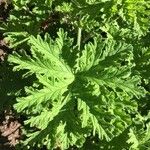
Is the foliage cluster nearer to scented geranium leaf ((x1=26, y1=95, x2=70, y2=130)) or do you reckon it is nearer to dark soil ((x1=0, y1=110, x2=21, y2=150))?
scented geranium leaf ((x1=26, y1=95, x2=70, y2=130))

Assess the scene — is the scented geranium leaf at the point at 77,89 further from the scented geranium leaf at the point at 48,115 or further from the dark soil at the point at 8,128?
the dark soil at the point at 8,128

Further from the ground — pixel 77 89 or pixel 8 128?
pixel 77 89

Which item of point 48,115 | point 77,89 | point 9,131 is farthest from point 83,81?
point 9,131

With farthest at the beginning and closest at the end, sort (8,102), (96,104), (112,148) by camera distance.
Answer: (8,102)
(112,148)
(96,104)

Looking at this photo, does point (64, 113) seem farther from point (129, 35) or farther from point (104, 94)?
point (129, 35)

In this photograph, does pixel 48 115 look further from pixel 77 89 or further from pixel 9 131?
pixel 9 131

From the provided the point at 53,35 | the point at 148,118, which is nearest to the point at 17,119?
the point at 53,35

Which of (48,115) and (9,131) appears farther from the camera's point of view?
(9,131)

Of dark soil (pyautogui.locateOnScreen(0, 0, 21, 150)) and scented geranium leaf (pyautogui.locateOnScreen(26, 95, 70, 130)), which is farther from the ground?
scented geranium leaf (pyautogui.locateOnScreen(26, 95, 70, 130))

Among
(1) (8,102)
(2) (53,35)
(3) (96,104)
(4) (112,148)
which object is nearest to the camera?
(3) (96,104)

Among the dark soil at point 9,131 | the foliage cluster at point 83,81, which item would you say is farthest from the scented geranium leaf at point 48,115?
the dark soil at point 9,131

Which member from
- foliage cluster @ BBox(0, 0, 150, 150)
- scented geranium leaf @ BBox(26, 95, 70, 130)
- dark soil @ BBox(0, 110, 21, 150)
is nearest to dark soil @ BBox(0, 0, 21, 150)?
dark soil @ BBox(0, 110, 21, 150)
